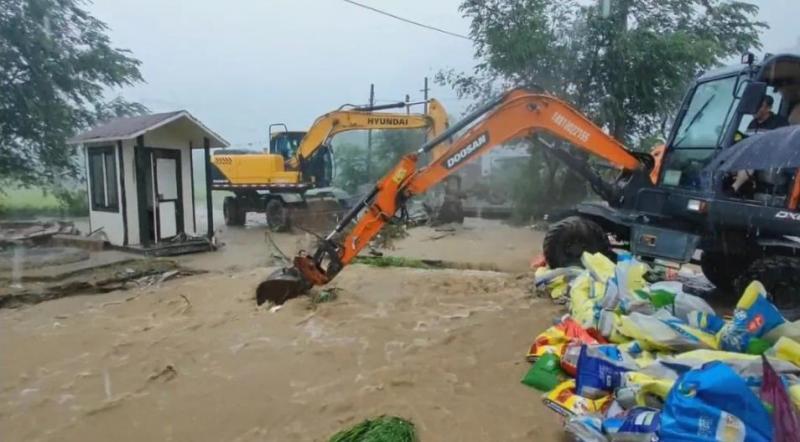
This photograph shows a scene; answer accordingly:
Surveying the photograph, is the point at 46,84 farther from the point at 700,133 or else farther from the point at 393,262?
the point at 700,133

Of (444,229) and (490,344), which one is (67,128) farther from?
(490,344)

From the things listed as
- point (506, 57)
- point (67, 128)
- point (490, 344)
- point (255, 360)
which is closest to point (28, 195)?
point (67, 128)

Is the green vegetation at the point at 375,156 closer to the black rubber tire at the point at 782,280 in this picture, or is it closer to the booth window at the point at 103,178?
the booth window at the point at 103,178

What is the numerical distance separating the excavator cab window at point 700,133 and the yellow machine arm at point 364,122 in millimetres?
7588

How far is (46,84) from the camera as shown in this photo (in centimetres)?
1703

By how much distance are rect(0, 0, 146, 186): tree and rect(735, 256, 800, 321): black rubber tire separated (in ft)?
60.4

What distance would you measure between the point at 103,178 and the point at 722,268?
33.1 ft

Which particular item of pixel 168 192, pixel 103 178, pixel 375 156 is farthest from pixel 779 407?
pixel 375 156

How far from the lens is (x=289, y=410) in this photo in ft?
11.8

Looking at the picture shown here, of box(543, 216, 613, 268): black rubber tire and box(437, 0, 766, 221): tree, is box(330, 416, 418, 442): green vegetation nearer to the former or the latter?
box(543, 216, 613, 268): black rubber tire

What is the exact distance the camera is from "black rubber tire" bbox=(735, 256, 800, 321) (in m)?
4.97

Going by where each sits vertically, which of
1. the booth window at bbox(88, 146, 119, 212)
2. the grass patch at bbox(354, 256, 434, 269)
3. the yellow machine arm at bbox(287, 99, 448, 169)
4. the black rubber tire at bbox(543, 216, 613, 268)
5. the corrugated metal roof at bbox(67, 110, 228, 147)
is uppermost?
the yellow machine arm at bbox(287, 99, 448, 169)

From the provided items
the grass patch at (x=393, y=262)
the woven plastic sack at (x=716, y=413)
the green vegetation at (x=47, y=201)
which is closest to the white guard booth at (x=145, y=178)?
the grass patch at (x=393, y=262)

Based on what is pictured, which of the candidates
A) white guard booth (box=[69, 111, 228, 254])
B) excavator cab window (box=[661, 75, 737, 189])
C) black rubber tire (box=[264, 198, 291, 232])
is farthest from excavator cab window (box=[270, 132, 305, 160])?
excavator cab window (box=[661, 75, 737, 189])
